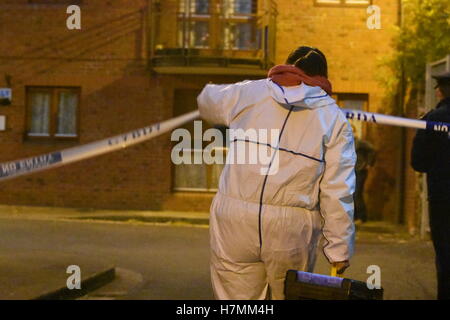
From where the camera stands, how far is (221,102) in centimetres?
379

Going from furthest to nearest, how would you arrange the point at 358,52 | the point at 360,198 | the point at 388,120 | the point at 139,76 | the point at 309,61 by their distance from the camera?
the point at 139,76 → the point at 358,52 → the point at 360,198 → the point at 388,120 → the point at 309,61

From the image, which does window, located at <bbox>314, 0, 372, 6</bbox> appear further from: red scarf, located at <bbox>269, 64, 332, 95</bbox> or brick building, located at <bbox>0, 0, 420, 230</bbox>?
red scarf, located at <bbox>269, 64, 332, 95</bbox>

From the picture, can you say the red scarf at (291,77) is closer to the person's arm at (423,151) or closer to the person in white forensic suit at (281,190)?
the person in white forensic suit at (281,190)

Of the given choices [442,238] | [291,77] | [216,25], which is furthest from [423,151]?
[216,25]

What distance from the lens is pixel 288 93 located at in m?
3.67

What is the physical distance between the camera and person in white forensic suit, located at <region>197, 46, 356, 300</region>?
3.62 m

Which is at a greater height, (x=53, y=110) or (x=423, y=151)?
(x=53, y=110)

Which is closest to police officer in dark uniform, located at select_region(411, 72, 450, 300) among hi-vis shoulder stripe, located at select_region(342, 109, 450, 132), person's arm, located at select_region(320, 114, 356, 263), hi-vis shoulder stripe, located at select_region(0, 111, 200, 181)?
hi-vis shoulder stripe, located at select_region(342, 109, 450, 132)

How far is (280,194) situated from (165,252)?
22.2 feet

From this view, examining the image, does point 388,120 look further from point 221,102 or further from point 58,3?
point 58,3

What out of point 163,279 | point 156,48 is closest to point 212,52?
point 156,48

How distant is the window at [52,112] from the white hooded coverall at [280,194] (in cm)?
1256

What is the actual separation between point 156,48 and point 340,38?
13.1 ft

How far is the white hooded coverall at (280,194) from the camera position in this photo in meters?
3.62
